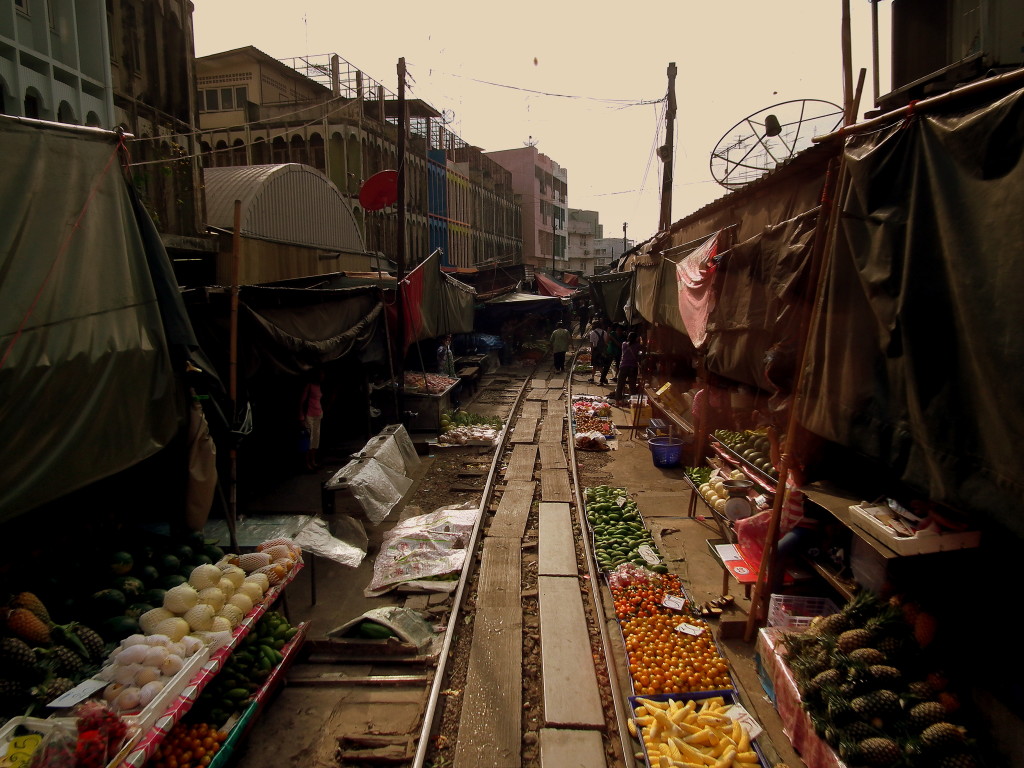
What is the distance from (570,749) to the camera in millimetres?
4242

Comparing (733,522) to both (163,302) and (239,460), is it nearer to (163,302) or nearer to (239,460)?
(163,302)

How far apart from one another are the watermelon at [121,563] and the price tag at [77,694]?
104 cm

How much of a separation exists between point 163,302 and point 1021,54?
23.3 ft

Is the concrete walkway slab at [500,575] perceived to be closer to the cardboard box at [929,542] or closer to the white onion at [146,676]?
the white onion at [146,676]

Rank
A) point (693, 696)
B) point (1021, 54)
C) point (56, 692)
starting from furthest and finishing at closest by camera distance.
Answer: point (1021, 54) < point (693, 696) < point (56, 692)

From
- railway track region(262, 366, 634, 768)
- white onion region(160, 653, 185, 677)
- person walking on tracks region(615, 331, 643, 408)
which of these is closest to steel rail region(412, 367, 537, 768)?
railway track region(262, 366, 634, 768)

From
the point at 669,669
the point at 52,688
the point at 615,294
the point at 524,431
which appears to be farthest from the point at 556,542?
the point at 615,294

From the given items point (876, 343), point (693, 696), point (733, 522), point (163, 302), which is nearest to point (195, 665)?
point (163, 302)

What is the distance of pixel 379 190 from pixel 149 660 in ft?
32.1

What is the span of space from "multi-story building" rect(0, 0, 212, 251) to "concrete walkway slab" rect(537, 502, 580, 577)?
615 cm

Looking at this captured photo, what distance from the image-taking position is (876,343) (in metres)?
3.58

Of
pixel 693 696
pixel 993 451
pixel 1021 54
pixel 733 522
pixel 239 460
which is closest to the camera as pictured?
pixel 993 451

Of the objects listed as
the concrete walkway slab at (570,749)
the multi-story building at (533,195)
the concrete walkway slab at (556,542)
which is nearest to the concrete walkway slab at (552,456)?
the concrete walkway slab at (556,542)

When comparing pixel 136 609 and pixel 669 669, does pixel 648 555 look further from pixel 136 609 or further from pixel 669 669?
pixel 136 609
